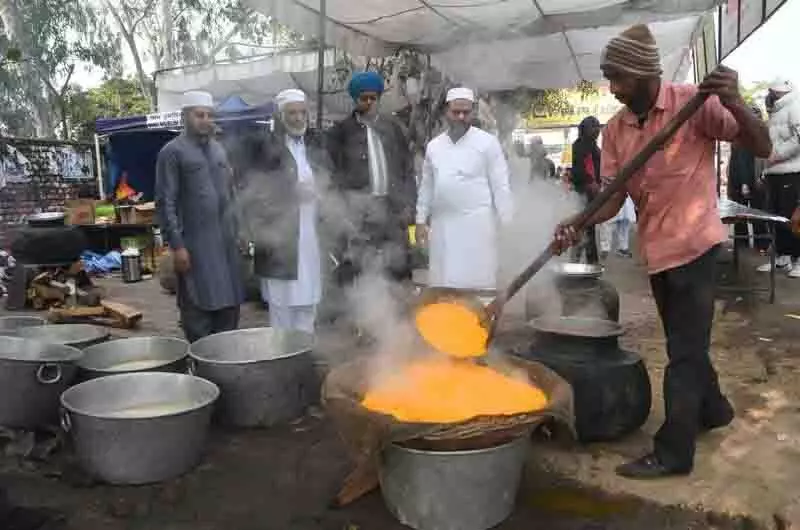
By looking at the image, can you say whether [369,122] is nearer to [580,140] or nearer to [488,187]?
[488,187]

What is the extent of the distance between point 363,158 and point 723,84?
2.89 m

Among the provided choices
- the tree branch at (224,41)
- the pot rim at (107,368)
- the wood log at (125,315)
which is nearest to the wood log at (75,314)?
the wood log at (125,315)

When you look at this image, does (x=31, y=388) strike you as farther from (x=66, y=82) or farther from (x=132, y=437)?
(x=66, y=82)

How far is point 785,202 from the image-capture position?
8719mm

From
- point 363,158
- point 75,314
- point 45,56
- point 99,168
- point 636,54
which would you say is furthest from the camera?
point 45,56

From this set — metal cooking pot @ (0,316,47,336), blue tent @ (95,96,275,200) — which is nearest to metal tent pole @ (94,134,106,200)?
blue tent @ (95,96,275,200)

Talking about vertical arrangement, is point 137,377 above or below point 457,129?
below

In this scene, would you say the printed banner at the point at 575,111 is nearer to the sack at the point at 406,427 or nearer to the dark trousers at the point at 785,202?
the dark trousers at the point at 785,202

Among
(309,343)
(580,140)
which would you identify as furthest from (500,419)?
(580,140)

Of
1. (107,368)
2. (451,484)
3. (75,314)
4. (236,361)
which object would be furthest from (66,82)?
(451,484)

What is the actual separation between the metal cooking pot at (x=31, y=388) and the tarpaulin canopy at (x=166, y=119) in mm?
6940

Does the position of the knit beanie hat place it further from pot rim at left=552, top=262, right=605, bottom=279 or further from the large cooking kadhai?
A: pot rim at left=552, top=262, right=605, bottom=279

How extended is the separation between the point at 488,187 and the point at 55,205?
9.94m

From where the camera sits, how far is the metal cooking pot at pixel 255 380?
382 centimetres
